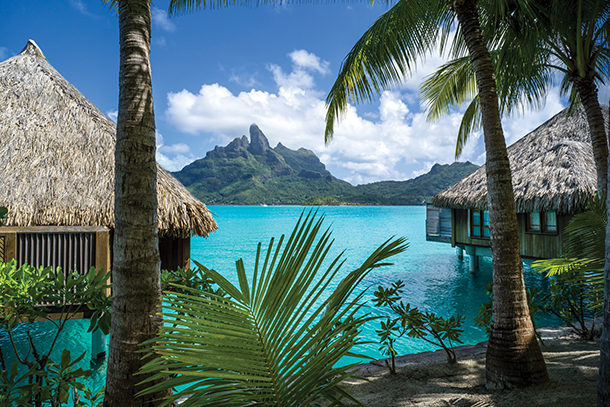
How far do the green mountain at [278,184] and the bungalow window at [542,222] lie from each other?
64171mm

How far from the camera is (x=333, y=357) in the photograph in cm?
85

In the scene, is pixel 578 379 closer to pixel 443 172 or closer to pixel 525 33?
pixel 525 33

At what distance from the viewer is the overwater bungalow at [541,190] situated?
8484 mm

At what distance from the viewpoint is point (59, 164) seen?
534 centimetres

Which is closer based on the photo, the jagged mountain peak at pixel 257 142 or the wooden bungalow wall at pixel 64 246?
the wooden bungalow wall at pixel 64 246

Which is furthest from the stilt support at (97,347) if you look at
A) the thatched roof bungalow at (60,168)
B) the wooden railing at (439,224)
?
the wooden railing at (439,224)

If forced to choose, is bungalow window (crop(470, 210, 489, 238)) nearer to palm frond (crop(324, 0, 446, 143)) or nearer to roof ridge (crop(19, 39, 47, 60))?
palm frond (crop(324, 0, 446, 143))

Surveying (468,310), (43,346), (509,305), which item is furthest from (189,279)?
(468,310)

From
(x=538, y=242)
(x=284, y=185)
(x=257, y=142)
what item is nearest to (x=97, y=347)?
(x=538, y=242)

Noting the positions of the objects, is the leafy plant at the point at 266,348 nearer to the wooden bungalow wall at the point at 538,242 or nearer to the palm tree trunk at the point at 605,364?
the palm tree trunk at the point at 605,364

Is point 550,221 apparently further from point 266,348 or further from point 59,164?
point 59,164

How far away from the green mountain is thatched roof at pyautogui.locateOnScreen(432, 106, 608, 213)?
206ft

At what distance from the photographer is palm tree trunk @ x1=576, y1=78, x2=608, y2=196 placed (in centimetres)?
437

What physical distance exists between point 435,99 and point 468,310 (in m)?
6.04
